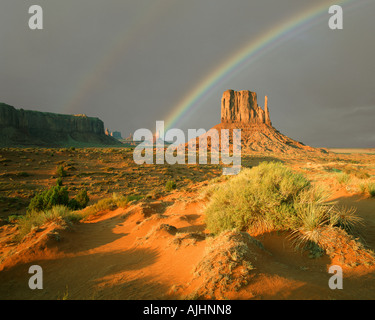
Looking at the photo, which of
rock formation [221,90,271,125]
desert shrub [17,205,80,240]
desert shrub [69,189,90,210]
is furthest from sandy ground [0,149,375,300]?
rock formation [221,90,271,125]

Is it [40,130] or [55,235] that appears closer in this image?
[55,235]

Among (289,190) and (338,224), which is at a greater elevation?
(289,190)

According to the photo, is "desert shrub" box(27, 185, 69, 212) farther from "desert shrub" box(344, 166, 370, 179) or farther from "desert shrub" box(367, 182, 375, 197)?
"desert shrub" box(344, 166, 370, 179)

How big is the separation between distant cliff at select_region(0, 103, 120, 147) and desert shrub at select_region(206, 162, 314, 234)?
97.9 metres

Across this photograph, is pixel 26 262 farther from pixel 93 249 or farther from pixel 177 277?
pixel 177 277

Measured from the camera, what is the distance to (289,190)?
5.69 meters

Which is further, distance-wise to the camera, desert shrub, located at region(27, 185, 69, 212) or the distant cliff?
the distant cliff

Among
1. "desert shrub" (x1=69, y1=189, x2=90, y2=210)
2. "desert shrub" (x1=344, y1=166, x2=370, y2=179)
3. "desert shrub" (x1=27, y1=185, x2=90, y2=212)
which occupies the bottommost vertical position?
"desert shrub" (x1=69, y1=189, x2=90, y2=210)

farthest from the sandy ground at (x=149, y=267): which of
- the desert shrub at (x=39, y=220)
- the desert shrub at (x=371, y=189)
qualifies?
the desert shrub at (x=371, y=189)

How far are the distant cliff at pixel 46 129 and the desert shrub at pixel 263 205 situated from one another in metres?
97.9

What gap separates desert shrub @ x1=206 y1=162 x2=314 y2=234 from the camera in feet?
17.5
